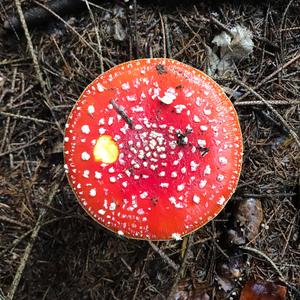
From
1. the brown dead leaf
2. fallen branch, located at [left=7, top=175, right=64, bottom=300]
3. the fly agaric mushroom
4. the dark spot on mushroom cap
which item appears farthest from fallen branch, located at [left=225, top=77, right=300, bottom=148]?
fallen branch, located at [left=7, top=175, right=64, bottom=300]

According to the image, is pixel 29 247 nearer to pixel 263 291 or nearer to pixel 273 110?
pixel 263 291

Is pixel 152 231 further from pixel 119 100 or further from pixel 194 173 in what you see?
pixel 119 100

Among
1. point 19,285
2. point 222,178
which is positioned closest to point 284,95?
point 222,178

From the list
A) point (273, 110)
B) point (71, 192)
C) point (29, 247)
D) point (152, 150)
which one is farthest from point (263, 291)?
point (29, 247)

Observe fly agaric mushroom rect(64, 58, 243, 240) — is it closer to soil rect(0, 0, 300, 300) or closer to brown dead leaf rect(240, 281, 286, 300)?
soil rect(0, 0, 300, 300)

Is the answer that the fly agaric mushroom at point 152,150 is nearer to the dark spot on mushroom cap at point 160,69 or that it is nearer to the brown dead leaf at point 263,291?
the dark spot on mushroom cap at point 160,69

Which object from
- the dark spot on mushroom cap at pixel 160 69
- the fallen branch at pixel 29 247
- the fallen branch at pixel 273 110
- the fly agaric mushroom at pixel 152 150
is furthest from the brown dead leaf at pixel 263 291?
the dark spot on mushroom cap at pixel 160 69
